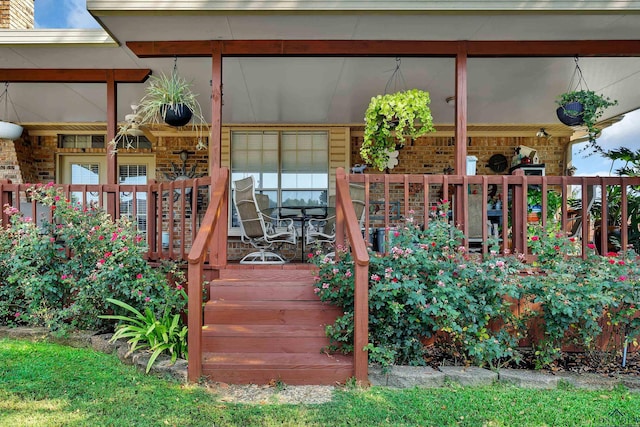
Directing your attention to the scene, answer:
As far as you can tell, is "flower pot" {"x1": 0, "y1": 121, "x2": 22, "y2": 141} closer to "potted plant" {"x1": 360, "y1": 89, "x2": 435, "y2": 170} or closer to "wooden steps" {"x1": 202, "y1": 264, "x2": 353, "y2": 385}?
"wooden steps" {"x1": 202, "y1": 264, "x2": 353, "y2": 385}

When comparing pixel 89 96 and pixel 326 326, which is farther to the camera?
pixel 89 96

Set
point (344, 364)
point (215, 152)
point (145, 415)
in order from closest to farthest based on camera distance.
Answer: point (145, 415) → point (344, 364) → point (215, 152)

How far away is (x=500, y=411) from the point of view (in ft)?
7.98

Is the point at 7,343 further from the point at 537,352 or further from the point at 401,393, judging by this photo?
the point at 537,352

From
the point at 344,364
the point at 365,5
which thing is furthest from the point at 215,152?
the point at 344,364

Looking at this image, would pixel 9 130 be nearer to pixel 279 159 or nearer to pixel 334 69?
pixel 279 159

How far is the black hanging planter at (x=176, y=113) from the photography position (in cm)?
419

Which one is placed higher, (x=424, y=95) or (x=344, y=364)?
(x=424, y=95)

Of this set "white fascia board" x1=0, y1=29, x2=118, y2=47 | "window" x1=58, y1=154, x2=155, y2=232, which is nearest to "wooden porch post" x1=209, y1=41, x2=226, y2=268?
"white fascia board" x1=0, y1=29, x2=118, y2=47

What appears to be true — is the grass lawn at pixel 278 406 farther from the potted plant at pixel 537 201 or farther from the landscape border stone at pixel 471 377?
the potted plant at pixel 537 201

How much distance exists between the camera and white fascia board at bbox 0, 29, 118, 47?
4051 millimetres

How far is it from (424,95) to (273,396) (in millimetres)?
2979

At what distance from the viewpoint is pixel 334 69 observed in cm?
482

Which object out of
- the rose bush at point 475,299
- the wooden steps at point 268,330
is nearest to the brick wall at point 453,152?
the wooden steps at point 268,330
